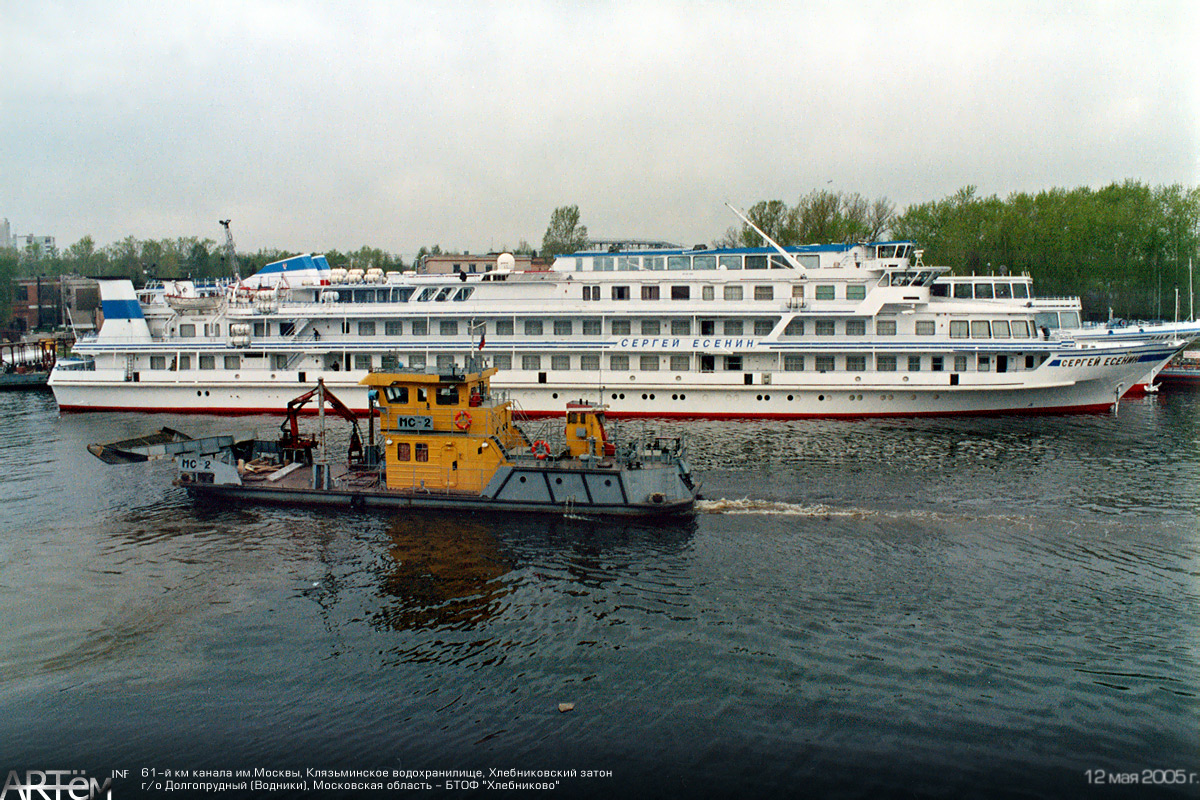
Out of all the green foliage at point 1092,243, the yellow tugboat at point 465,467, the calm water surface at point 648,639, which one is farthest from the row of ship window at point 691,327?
the green foliage at point 1092,243

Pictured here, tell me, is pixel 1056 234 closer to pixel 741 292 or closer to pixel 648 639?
pixel 741 292

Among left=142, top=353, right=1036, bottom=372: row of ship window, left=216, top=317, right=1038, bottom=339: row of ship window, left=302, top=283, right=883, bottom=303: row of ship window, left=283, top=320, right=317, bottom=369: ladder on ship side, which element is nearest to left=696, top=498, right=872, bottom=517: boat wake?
left=142, top=353, right=1036, bottom=372: row of ship window

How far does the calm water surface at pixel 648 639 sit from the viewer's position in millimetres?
12078

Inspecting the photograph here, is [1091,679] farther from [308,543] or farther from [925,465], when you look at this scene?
[308,543]

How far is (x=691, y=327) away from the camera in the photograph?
43188 millimetres

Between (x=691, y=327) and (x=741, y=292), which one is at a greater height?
(x=741, y=292)

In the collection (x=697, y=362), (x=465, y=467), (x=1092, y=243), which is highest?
(x=1092, y=243)

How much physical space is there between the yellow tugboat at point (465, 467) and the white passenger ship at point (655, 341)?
1522cm

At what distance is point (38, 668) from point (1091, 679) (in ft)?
65.3

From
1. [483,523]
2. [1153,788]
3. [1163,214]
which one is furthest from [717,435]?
[1163,214]

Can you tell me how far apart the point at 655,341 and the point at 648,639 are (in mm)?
28378

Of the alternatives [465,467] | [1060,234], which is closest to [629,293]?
[465,467]

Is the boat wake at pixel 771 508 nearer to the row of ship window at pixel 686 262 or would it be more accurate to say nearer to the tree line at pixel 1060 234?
the row of ship window at pixel 686 262

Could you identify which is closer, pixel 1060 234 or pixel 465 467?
pixel 465 467
